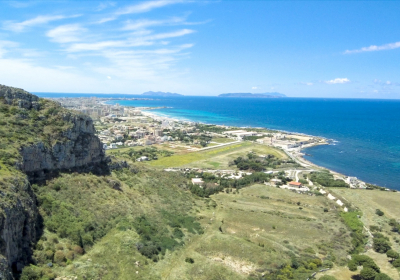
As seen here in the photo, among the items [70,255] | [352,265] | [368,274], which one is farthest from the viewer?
[352,265]

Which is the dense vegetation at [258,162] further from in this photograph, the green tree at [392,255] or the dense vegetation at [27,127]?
the dense vegetation at [27,127]

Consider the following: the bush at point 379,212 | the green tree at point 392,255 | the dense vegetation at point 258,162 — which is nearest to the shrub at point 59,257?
the green tree at point 392,255

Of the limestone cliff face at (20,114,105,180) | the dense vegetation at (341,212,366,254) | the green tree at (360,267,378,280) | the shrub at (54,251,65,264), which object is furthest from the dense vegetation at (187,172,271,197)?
the shrub at (54,251,65,264)

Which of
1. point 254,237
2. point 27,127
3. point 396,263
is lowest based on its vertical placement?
point 396,263

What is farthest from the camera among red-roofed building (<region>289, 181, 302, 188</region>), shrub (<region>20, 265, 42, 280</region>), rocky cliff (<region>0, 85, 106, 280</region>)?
red-roofed building (<region>289, 181, 302, 188</region>)

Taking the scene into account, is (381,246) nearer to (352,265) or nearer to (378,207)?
(352,265)

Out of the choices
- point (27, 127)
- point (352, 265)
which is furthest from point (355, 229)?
point (27, 127)

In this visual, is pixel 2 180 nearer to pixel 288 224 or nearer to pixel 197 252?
pixel 197 252

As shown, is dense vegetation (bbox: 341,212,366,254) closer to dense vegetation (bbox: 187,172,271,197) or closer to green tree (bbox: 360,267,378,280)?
green tree (bbox: 360,267,378,280)
